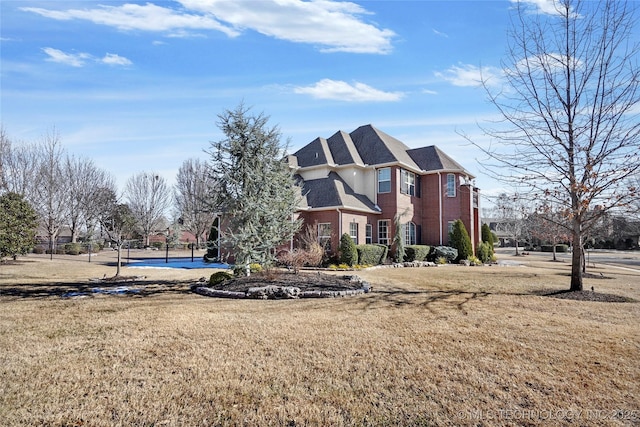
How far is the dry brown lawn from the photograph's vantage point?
3.57 meters

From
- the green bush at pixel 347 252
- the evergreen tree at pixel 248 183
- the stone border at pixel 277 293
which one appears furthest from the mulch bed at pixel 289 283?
the green bush at pixel 347 252

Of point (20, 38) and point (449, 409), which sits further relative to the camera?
point (20, 38)

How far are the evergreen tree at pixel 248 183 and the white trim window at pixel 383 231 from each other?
488 inches

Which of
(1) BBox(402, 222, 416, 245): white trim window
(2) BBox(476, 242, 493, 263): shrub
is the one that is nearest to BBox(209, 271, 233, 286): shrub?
(1) BBox(402, 222, 416, 245): white trim window

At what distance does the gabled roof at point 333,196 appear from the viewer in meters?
21.2

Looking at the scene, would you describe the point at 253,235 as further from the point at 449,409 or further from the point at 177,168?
the point at 177,168

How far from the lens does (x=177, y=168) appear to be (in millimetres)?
46594

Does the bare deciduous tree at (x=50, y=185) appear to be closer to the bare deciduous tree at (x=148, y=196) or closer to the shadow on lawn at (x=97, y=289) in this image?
the bare deciduous tree at (x=148, y=196)

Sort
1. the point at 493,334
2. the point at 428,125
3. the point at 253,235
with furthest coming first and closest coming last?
the point at 428,125 < the point at 253,235 < the point at 493,334

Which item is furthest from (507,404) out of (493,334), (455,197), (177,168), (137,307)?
(177,168)

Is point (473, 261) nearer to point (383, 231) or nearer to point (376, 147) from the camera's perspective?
point (383, 231)

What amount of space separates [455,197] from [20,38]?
24.4 m

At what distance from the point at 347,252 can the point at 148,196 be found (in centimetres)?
3204

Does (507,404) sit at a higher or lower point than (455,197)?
lower
